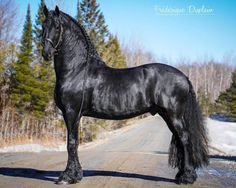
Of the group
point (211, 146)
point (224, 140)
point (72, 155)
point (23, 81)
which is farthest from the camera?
point (224, 140)

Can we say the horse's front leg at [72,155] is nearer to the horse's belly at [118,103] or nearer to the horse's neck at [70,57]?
the horse's belly at [118,103]

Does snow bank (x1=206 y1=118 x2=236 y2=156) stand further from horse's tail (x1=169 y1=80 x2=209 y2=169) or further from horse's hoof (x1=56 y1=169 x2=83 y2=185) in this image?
horse's hoof (x1=56 y1=169 x2=83 y2=185)

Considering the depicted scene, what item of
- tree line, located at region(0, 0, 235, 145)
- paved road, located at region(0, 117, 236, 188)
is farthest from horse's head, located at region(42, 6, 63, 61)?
tree line, located at region(0, 0, 235, 145)

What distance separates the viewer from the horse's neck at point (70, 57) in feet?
18.5

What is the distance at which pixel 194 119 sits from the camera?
5660 millimetres

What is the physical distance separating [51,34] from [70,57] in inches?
21.0

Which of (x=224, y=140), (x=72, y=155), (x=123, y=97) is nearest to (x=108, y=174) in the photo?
(x=72, y=155)

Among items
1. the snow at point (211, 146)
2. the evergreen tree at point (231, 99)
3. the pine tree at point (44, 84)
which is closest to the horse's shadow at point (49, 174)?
the snow at point (211, 146)

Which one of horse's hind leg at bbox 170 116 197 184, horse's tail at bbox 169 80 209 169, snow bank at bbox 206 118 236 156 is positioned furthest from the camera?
snow bank at bbox 206 118 236 156

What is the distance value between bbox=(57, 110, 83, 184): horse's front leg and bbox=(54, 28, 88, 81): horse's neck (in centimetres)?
72

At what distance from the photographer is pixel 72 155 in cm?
547

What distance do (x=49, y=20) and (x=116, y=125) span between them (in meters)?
37.0

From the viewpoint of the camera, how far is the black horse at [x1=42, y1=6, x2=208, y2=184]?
17.9ft

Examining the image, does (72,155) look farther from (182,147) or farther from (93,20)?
(93,20)
